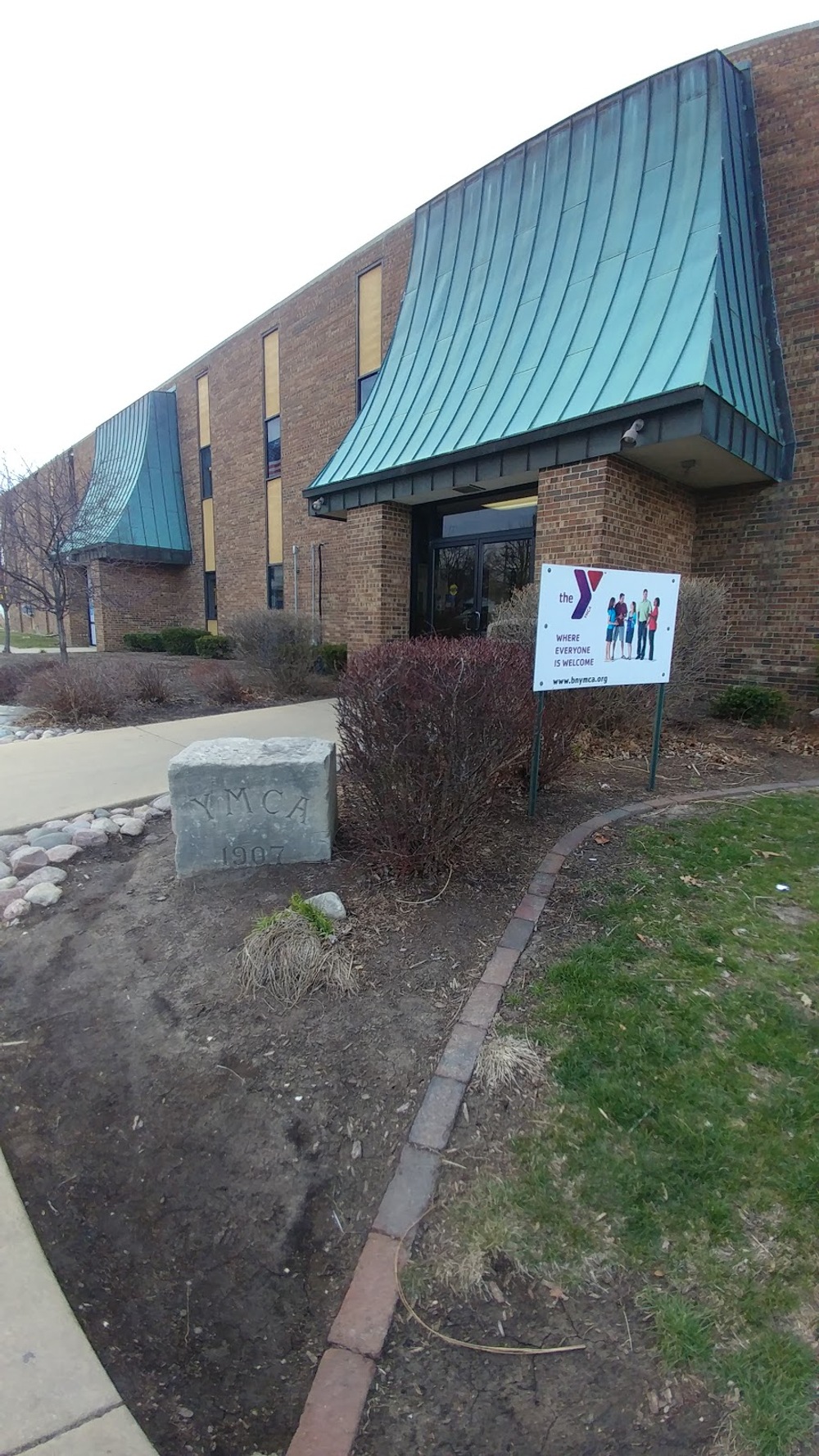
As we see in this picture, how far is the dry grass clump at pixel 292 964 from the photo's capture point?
2.67 m

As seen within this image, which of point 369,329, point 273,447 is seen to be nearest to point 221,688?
point 369,329

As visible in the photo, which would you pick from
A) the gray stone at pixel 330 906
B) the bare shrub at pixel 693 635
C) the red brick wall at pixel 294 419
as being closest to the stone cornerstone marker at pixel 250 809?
the gray stone at pixel 330 906

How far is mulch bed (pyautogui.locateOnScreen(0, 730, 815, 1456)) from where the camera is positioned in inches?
57.6

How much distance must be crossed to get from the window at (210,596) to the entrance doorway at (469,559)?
11.4 m

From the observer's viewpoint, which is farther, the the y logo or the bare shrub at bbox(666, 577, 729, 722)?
the bare shrub at bbox(666, 577, 729, 722)

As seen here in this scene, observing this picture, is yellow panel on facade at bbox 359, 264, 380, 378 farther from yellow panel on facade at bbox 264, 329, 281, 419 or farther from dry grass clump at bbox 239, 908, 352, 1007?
dry grass clump at bbox 239, 908, 352, 1007

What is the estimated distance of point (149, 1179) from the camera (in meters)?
1.96

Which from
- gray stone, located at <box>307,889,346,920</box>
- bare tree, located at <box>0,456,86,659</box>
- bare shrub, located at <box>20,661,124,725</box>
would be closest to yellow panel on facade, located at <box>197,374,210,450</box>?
bare tree, located at <box>0,456,86,659</box>

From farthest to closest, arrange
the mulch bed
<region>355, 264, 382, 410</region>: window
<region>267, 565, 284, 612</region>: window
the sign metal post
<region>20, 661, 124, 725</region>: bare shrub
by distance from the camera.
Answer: <region>267, 565, 284, 612</region>: window < <region>355, 264, 382, 410</region>: window < <region>20, 661, 124, 725</region>: bare shrub < the sign metal post < the mulch bed

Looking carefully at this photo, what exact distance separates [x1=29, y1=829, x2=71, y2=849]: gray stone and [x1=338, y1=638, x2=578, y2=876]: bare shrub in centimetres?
198

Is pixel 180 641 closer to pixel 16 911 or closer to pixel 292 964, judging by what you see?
pixel 16 911

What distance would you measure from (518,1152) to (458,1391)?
59cm

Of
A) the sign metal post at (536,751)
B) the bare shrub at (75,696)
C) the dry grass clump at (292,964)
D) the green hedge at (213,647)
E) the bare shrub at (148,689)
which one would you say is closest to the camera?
the dry grass clump at (292,964)

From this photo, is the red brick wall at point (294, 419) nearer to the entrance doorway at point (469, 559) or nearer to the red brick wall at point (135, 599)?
the red brick wall at point (135, 599)
